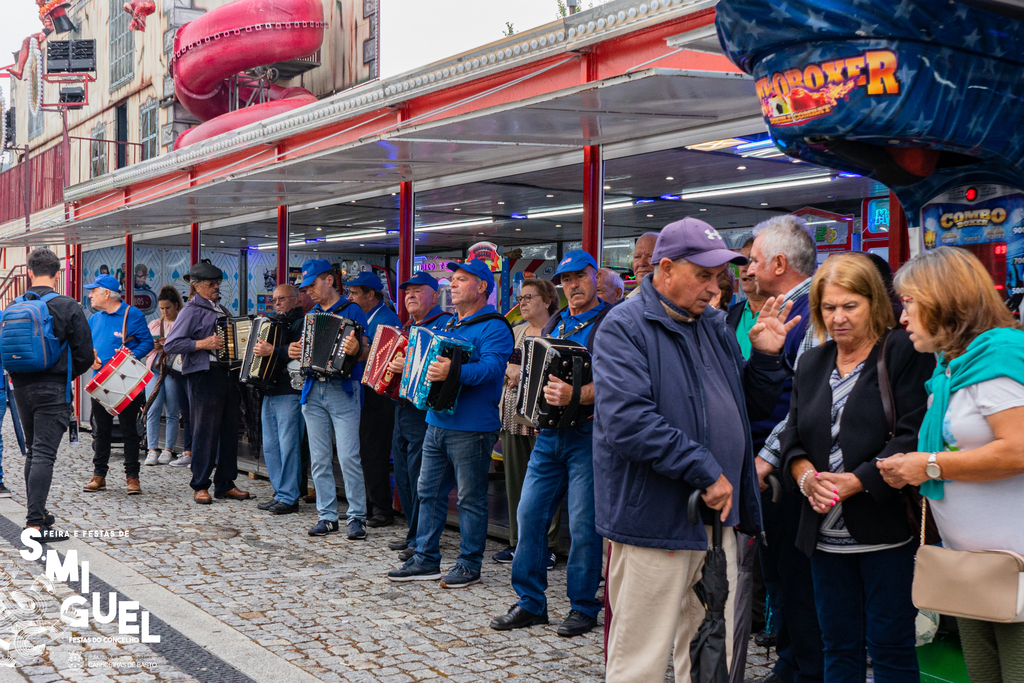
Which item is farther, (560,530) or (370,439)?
(370,439)

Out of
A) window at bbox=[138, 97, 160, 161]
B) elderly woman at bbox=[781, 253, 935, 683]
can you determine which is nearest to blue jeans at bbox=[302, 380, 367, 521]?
elderly woman at bbox=[781, 253, 935, 683]

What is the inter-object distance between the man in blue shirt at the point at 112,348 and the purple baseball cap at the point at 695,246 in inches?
270

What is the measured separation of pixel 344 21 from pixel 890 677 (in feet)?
41.6

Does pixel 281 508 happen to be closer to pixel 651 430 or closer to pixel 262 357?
pixel 262 357

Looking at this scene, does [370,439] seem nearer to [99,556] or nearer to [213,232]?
[99,556]

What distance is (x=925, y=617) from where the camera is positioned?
390 cm

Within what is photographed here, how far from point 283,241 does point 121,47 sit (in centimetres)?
1308

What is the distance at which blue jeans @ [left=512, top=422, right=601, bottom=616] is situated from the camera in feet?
16.1

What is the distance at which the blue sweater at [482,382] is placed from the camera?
573 centimetres

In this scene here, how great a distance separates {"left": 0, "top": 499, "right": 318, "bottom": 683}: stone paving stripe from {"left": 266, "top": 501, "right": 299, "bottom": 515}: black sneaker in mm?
1768

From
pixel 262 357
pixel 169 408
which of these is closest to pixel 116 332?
pixel 169 408

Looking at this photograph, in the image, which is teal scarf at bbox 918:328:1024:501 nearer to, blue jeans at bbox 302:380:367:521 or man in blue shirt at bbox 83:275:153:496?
blue jeans at bbox 302:380:367:521

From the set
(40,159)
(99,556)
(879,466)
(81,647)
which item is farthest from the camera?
(40,159)

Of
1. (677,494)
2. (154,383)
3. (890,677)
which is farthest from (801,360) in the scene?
(154,383)
